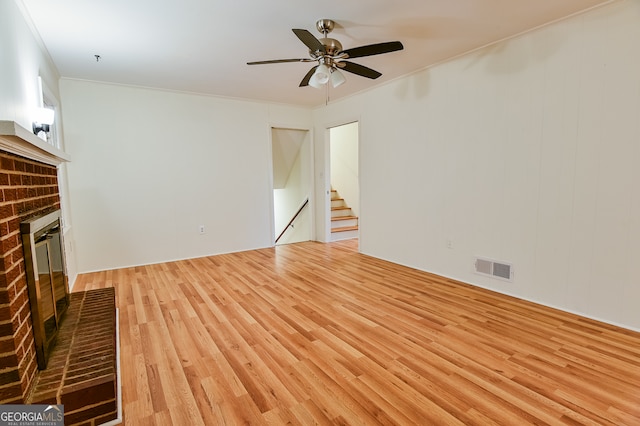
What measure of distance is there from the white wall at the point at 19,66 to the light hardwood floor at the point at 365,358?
5.77ft

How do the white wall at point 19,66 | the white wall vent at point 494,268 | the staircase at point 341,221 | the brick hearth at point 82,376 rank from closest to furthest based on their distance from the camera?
the brick hearth at point 82,376 < the white wall at point 19,66 < the white wall vent at point 494,268 < the staircase at point 341,221

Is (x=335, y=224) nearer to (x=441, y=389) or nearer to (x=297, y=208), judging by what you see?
(x=297, y=208)

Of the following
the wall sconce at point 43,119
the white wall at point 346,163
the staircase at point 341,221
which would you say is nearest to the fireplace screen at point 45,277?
the wall sconce at point 43,119

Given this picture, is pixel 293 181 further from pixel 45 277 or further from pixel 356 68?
pixel 45 277

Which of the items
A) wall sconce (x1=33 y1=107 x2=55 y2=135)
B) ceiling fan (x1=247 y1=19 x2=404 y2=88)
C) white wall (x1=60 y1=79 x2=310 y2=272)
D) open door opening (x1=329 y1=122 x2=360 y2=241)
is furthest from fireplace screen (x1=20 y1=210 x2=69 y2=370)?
open door opening (x1=329 y1=122 x2=360 y2=241)

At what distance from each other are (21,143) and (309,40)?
1.80 metres

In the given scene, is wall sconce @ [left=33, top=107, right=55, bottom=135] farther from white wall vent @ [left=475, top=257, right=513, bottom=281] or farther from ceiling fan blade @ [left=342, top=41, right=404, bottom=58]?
white wall vent @ [left=475, top=257, right=513, bottom=281]

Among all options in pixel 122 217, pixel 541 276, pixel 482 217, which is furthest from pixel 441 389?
pixel 122 217

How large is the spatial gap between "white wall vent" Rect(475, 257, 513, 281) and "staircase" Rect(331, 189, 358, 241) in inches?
119

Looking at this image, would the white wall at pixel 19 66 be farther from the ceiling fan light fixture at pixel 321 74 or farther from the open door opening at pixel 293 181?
the open door opening at pixel 293 181

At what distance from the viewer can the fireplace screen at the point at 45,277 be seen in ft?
5.22

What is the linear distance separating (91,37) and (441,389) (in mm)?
3896

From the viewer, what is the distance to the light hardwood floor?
162cm

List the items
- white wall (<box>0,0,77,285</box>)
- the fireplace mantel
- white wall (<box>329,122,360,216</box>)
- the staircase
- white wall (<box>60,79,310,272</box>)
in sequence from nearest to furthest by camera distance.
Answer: the fireplace mantel → white wall (<box>0,0,77,285</box>) → white wall (<box>60,79,310,272</box>) → the staircase → white wall (<box>329,122,360,216</box>)
